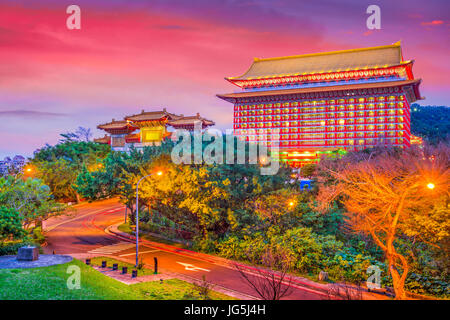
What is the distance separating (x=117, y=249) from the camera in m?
30.0

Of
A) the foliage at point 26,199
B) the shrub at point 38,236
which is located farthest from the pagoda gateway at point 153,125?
the foliage at point 26,199

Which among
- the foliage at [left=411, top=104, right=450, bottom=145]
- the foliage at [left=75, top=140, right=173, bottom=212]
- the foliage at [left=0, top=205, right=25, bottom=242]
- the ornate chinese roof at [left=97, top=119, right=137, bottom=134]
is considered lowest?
the foliage at [left=0, top=205, right=25, bottom=242]

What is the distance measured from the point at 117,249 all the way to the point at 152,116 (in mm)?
41548

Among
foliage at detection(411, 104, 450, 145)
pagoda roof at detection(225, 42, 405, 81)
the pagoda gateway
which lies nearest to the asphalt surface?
the pagoda gateway

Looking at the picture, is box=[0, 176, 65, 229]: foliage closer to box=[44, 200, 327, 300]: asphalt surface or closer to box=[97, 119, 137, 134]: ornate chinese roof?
box=[44, 200, 327, 300]: asphalt surface

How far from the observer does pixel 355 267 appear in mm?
22859

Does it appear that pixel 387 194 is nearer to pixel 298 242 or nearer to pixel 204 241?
pixel 298 242

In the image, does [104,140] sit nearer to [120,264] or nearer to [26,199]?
[26,199]

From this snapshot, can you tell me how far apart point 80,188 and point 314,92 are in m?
56.6

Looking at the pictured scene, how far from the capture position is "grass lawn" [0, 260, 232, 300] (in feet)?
43.7

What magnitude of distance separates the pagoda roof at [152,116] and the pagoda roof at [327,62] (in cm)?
2366

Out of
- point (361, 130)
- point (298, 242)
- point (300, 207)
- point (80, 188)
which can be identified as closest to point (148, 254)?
point (80, 188)

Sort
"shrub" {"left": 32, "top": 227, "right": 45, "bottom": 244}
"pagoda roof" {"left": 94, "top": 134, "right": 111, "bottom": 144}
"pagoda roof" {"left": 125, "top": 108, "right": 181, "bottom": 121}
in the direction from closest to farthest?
"shrub" {"left": 32, "top": 227, "right": 45, "bottom": 244}, "pagoda roof" {"left": 125, "top": 108, "right": 181, "bottom": 121}, "pagoda roof" {"left": 94, "top": 134, "right": 111, "bottom": 144}

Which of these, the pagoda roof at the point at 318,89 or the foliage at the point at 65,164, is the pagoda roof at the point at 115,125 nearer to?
the foliage at the point at 65,164
